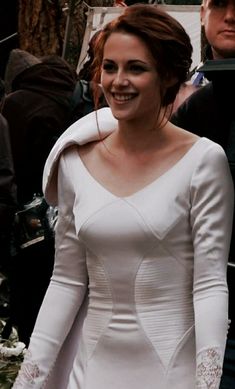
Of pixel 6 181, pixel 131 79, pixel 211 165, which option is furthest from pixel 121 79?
pixel 6 181

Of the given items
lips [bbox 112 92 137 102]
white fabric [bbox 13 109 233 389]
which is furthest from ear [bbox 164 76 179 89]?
white fabric [bbox 13 109 233 389]

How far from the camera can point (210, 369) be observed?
3096mm

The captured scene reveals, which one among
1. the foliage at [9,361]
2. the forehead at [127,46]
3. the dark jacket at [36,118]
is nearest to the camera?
the forehead at [127,46]

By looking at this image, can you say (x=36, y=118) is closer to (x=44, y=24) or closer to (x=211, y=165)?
(x=211, y=165)

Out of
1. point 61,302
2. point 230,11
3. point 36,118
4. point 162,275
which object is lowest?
point 36,118

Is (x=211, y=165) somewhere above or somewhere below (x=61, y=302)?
above

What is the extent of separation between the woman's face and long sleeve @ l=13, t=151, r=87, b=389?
11.6 inches

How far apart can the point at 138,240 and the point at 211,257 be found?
0.71 feet

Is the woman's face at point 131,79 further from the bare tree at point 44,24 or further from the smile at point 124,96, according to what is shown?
the bare tree at point 44,24

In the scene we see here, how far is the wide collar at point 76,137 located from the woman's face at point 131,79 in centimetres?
17

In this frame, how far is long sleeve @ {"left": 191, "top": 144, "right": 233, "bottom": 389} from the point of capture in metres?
3.12

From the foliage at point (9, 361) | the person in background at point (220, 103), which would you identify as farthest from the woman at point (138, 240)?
the foliage at point (9, 361)

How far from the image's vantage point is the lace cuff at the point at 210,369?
3.09 metres

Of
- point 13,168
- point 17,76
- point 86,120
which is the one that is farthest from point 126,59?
point 17,76
